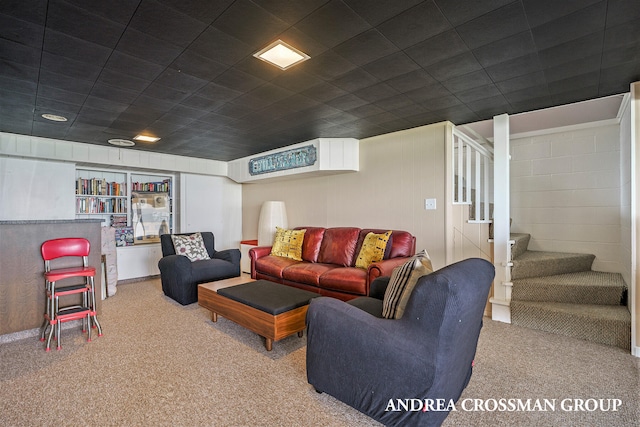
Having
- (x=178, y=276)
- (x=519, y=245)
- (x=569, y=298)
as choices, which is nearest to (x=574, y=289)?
(x=569, y=298)

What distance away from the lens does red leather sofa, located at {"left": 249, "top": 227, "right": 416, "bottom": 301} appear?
3.12m

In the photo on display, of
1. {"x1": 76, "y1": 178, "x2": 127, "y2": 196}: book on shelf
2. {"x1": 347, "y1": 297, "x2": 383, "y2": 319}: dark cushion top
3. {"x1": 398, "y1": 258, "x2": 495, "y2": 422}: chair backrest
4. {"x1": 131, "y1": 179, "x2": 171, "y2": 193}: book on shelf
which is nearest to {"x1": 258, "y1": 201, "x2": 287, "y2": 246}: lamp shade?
{"x1": 131, "y1": 179, "x2": 171, "y2": 193}: book on shelf

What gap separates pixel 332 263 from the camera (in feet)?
12.7

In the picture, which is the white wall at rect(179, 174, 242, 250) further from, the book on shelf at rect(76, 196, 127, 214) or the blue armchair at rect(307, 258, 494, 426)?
the blue armchair at rect(307, 258, 494, 426)

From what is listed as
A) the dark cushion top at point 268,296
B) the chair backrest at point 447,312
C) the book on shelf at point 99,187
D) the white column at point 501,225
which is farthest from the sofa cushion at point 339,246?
the book on shelf at point 99,187

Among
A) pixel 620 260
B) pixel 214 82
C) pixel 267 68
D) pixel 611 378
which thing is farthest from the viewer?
pixel 620 260

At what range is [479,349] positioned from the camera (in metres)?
2.47

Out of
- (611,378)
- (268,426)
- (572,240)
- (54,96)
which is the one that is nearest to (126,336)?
(268,426)

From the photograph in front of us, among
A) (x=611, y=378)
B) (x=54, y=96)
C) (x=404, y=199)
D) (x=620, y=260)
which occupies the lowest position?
(x=611, y=378)

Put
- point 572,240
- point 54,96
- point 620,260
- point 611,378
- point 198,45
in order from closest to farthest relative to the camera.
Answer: point 198,45, point 611,378, point 54,96, point 620,260, point 572,240

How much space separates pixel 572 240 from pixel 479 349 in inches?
91.1

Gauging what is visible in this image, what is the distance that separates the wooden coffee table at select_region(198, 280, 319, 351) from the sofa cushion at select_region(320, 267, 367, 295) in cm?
55

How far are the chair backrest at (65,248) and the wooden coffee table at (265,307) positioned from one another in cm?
125

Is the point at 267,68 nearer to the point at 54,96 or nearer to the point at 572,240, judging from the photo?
the point at 54,96
